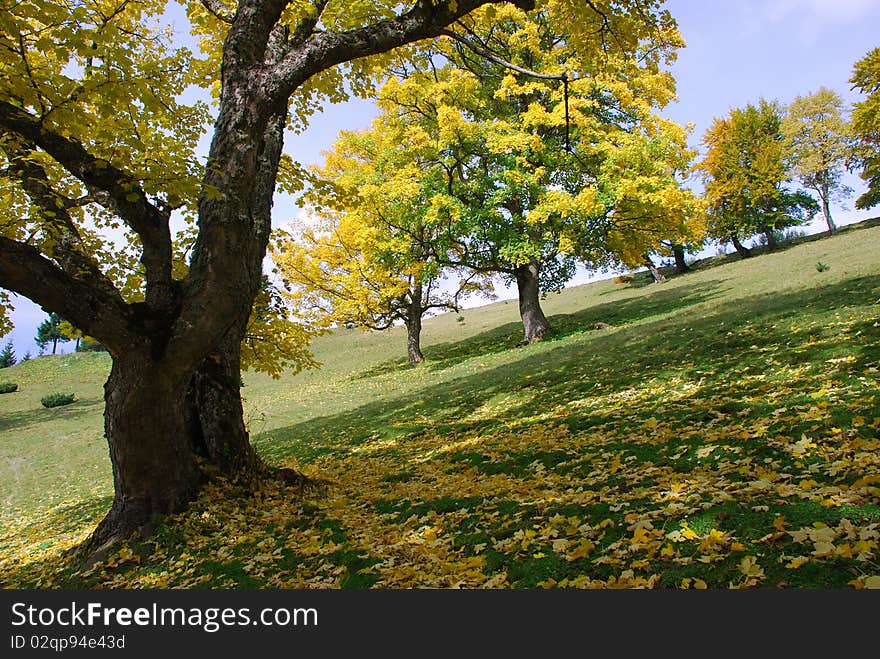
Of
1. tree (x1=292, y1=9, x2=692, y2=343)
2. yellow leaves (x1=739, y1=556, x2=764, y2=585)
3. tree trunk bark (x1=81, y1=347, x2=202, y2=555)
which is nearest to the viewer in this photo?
yellow leaves (x1=739, y1=556, x2=764, y2=585)

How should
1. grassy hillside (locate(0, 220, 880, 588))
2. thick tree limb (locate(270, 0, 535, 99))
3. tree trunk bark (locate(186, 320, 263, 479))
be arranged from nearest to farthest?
grassy hillside (locate(0, 220, 880, 588)), thick tree limb (locate(270, 0, 535, 99)), tree trunk bark (locate(186, 320, 263, 479))

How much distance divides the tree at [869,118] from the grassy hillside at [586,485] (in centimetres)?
2507

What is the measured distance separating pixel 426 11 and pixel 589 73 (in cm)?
1414

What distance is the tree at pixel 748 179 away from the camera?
126 ft

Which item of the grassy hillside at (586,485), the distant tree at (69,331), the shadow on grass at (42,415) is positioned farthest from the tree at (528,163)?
the shadow on grass at (42,415)

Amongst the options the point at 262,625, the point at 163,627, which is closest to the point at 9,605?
the point at 163,627

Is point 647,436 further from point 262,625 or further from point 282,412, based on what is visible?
point 282,412

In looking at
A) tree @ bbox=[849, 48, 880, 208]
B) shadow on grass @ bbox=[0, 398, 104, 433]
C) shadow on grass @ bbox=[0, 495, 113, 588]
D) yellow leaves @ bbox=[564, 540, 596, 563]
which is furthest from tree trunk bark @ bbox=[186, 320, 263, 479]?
tree @ bbox=[849, 48, 880, 208]

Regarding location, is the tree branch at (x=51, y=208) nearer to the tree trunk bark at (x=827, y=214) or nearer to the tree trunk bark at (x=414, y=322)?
the tree trunk bark at (x=414, y=322)

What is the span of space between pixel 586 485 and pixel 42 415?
29308mm

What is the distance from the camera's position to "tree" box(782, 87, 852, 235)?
39.2m

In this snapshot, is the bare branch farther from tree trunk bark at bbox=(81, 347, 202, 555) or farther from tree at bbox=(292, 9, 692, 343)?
tree at bbox=(292, 9, 692, 343)

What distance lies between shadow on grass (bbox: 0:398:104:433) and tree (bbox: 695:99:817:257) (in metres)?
42.8

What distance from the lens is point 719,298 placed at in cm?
1898
